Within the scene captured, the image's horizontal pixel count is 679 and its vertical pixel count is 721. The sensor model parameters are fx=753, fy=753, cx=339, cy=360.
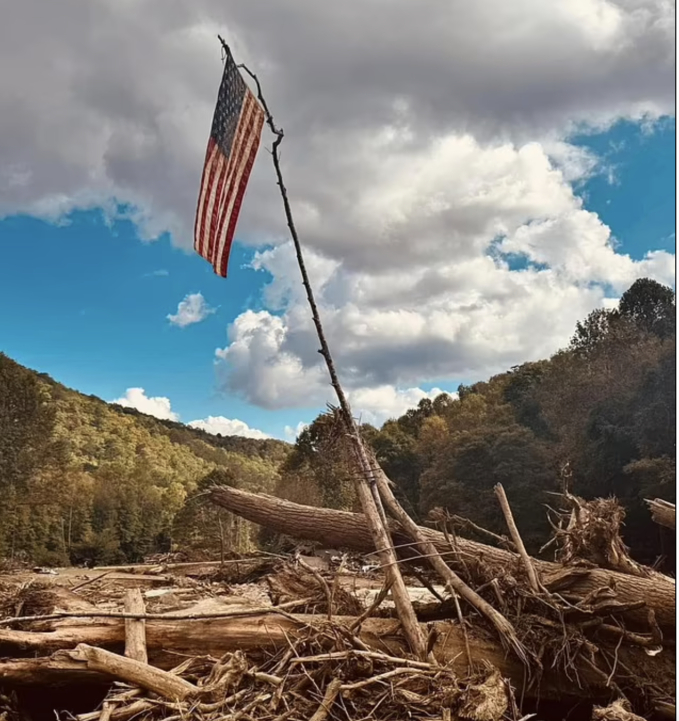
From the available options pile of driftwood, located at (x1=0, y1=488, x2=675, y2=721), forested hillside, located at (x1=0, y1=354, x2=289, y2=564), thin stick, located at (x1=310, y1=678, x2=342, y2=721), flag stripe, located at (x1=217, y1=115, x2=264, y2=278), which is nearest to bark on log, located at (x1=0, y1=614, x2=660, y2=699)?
Answer: pile of driftwood, located at (x1=0, y1=488, x2=675, y2=721)

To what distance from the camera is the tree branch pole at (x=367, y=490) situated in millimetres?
5070

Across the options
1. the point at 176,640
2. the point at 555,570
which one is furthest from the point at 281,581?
the point at 555,570

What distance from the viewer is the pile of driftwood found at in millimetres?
4039

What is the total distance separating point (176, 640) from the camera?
16.5 feet

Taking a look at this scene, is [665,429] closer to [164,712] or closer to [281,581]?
[281,581]

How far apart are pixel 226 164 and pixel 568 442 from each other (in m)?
20.2

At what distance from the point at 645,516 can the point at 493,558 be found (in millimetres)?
15264

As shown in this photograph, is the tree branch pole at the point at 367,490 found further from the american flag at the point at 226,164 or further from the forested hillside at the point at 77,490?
the forested hillside at the point at 77,490

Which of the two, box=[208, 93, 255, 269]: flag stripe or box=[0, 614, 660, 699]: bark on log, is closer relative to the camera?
box=[0, 614, 660, 699]: bark on log

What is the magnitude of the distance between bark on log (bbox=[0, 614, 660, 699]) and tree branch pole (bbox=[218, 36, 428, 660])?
15 cm

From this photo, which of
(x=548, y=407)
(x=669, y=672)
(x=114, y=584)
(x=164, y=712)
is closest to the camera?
(x=164, y=712)

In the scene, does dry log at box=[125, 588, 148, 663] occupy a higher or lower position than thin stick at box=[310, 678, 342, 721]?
higher

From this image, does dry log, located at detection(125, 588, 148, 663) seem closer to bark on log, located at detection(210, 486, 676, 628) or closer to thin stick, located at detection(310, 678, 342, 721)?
thin stick, located at detection(310, 678, 342, 721)

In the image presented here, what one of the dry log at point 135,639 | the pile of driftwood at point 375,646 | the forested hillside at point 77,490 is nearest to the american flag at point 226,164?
the pile of driftwood at point 375,646
